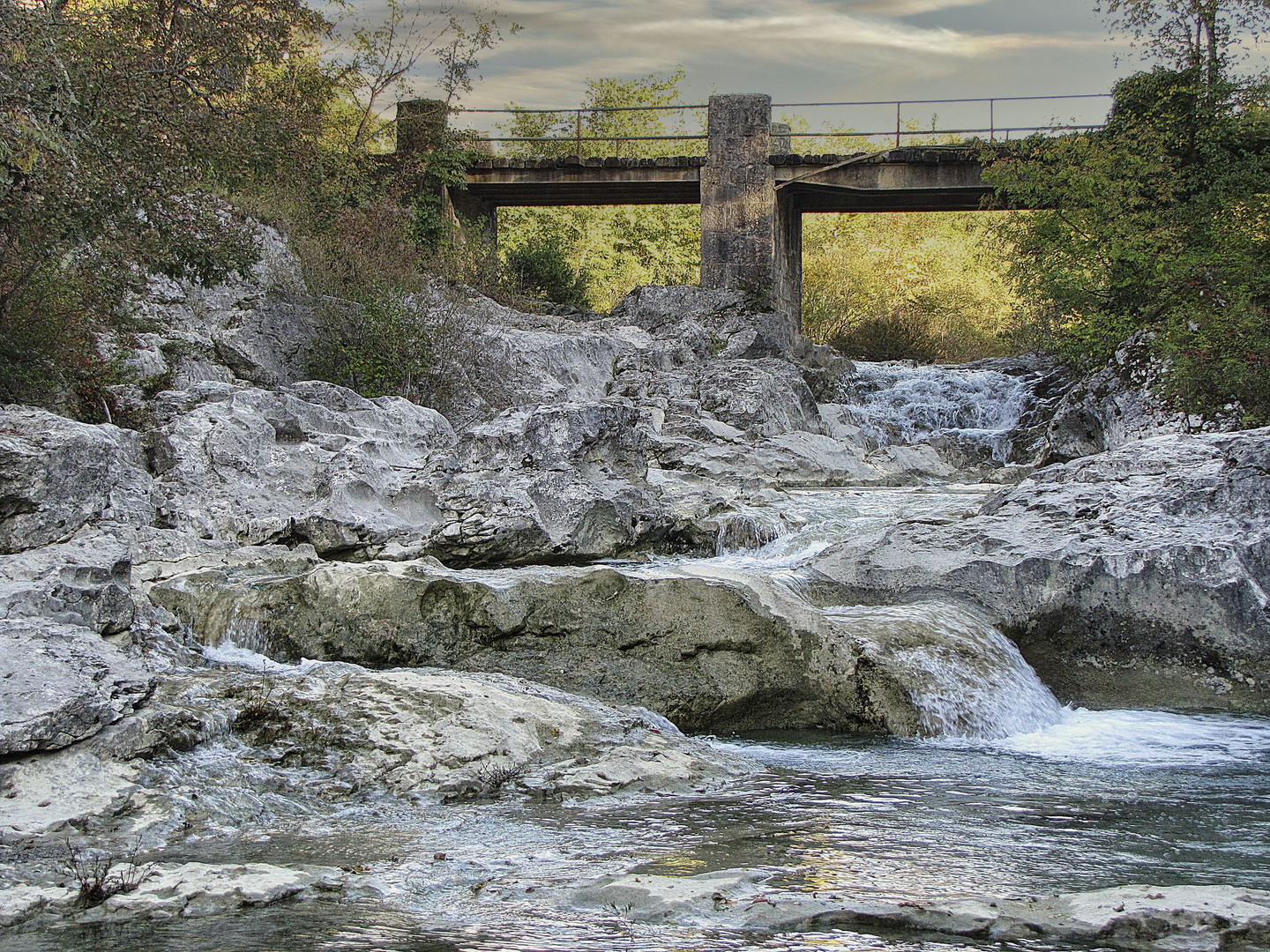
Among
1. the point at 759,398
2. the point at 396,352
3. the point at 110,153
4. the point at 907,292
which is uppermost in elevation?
the point at 907,292

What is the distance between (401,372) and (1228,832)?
483 inches

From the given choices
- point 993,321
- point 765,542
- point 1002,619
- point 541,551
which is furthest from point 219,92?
point 993,321

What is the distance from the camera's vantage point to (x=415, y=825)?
14.1 ft

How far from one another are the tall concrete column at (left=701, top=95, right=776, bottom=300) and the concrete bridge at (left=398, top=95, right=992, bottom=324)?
0.02m

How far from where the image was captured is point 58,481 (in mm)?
7477

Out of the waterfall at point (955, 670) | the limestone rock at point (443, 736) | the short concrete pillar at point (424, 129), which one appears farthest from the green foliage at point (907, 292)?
the limestone rock at point (443, 736)

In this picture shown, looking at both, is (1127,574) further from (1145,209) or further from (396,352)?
(1145,209)

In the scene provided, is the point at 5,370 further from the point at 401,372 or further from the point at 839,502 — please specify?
the point at 839,502

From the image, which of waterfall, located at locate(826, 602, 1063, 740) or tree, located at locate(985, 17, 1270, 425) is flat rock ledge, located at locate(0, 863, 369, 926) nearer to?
waterfall, located at locate(826, 602, 1063, 740)

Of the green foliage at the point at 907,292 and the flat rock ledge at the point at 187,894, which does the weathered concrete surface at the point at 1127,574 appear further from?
the green foliage at the point at 907,292

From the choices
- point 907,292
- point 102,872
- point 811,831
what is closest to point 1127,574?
point 811,831

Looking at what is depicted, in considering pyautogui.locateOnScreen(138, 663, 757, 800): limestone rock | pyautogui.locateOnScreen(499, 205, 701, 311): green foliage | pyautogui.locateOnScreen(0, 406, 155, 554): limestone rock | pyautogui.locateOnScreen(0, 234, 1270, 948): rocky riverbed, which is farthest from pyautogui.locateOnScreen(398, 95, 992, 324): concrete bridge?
pyautogui.locateOnScreen(138, 663, 757, 800): limestone rock

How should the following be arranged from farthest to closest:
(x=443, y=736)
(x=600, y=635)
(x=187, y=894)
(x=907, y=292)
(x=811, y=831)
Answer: (x=907, y=292) → (x=600, y=635) → (x=443, y=736) → (x=811, y=831) → (x=187, y=894)

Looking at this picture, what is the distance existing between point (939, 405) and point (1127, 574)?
1372 cm
